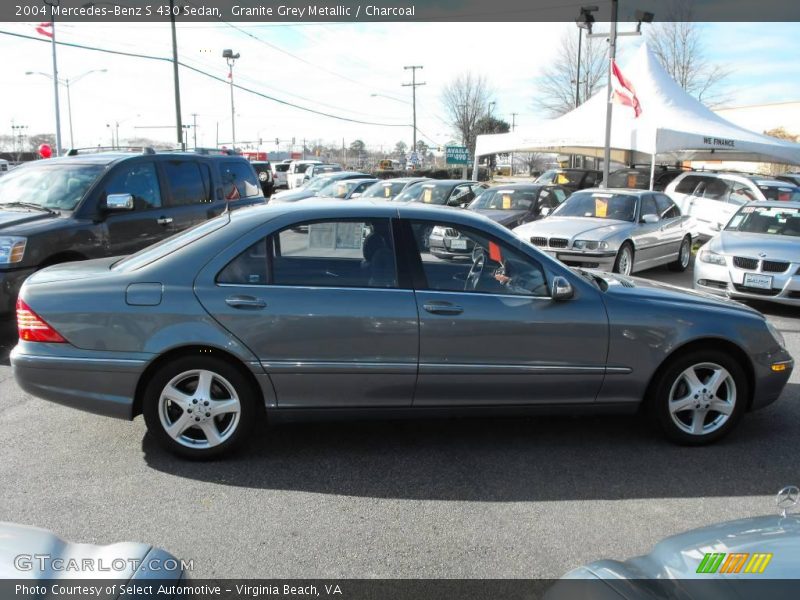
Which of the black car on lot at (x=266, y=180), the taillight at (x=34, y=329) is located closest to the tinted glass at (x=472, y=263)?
the taillight at (x=34, y=329)

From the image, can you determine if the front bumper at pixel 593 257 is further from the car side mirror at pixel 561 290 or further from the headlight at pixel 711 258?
the car side mirror at pixel 561 290

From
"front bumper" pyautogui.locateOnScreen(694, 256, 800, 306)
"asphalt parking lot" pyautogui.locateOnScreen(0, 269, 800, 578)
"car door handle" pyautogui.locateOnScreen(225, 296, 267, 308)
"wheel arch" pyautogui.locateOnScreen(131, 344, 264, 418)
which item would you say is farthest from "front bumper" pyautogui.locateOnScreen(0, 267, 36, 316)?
"front bumper" pyautogui.locateOnScreen(694, 256, 800, 306)

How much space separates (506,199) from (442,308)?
10.6 meters

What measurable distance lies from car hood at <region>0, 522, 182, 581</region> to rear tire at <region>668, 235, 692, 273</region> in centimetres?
1225

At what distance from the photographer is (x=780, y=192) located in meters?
15.6

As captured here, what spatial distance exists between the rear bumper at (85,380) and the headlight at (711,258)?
25.0 feet

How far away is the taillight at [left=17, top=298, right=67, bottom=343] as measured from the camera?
411 centimetres

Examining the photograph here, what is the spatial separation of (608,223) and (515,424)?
7215 mm

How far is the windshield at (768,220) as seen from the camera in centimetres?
966

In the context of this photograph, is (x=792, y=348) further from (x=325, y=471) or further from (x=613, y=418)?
(x=325, y=471)

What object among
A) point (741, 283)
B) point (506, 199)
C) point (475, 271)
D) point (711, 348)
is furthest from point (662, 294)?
point (506, 199)

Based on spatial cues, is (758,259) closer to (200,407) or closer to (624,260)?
(624,260)

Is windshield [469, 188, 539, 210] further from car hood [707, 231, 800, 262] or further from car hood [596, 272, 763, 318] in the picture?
car hood [596, 272, 763, 318]

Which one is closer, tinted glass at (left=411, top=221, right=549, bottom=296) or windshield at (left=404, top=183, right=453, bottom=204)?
tinted glass at (left=411, top=221, right=549, bottom=296)
